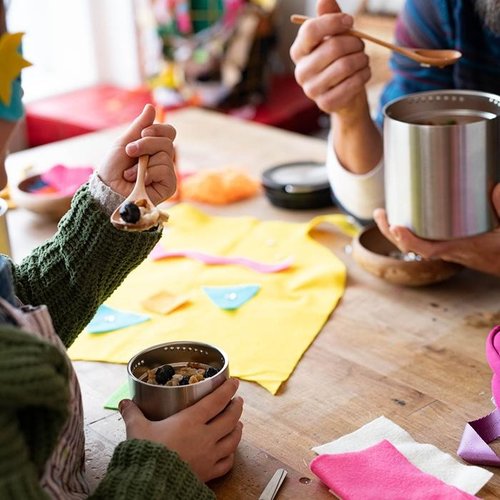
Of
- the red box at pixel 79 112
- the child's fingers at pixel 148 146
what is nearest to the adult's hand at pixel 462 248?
the child's fingers at pixel 148 146

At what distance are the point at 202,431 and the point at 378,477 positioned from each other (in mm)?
181

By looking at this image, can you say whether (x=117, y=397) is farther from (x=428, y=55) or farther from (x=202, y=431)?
(x=428, y=55)

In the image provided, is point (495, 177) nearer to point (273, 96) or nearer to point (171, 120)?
point (171, 120)

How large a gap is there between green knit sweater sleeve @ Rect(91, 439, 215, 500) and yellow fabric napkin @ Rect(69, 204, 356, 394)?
24 cm

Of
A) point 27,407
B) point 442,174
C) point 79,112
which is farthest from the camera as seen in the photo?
point 79,112

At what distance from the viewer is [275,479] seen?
87 cm

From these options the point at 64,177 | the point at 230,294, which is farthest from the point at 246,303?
the point at 64,177

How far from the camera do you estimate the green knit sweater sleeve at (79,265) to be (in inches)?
39.8

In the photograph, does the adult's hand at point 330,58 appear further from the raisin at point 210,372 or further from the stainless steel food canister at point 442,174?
the raisin at point 210,372

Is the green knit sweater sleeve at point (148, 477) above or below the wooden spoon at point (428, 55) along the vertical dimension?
below

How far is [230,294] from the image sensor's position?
129cm

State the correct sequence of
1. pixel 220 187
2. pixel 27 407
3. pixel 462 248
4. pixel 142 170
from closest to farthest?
pixel 27 407 < pixel 142 170 < pixel 462 248 < pixel 220 187

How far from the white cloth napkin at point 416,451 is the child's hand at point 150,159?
1.18ft

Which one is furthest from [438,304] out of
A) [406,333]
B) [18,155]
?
[18,155]
